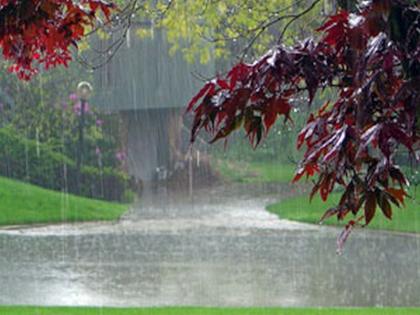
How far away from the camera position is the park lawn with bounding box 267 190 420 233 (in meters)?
15.9

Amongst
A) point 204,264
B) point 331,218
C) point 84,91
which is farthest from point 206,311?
point 84,91

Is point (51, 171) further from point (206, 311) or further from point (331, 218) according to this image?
point (206, 311)

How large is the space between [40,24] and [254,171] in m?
21.5

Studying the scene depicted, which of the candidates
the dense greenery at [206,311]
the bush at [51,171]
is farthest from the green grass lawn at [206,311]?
the bush at [51,171]

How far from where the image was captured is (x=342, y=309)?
8.09 metres

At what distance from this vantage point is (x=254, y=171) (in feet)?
81.8

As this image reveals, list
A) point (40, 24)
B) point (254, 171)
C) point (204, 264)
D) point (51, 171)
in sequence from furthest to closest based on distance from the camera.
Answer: point (254, 171)
point (51, 171)
point (204, 264)
point (40, 24)

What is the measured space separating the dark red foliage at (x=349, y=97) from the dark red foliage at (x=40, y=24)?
2.98 ft

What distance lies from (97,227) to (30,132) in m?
5.32

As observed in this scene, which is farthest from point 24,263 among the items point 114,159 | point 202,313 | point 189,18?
point 114,159

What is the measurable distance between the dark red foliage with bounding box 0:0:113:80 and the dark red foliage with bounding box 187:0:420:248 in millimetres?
907

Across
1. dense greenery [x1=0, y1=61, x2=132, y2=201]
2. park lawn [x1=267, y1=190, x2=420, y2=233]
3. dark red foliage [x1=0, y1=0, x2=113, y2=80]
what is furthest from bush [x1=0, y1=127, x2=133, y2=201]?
dark red foliage [x1=0, y1=0, x2=113, y2=80]

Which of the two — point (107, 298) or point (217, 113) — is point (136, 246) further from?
point (217, 113)

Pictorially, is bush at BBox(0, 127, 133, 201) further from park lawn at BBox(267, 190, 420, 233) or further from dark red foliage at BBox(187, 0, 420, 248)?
dark red foliage at BBox(187, 0, 420, 248)
